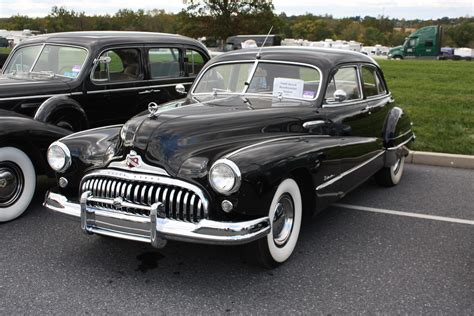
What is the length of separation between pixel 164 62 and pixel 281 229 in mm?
4471

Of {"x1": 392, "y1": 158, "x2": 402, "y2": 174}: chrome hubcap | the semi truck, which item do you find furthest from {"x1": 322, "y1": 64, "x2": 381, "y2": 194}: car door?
the semi truck

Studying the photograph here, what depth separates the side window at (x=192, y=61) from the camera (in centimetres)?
794

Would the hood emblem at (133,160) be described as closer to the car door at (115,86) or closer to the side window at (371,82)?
the side window at (371,82)

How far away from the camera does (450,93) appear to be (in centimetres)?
1222

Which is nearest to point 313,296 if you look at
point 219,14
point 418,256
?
point 418,256

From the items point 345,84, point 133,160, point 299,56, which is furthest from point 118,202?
point 345,84

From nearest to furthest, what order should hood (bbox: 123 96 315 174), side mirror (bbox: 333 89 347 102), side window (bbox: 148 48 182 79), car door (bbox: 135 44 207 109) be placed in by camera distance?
hood (bbox: 123 96 315 174)
side mirror (bbox: 333 89 347 102)
car door (bbox: 135 44 207 109)
side window (bbox: 148 48 182 79)

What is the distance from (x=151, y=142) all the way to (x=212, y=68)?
1893mm

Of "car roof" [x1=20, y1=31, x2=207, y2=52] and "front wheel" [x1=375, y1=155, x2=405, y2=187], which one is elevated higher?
"car roof" [x1=20, y1=31, x2=207, y2=52]

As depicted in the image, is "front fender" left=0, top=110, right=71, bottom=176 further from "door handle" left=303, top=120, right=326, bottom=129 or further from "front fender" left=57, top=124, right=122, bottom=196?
"door handle" left=303, top=120, right=326, bottom=129

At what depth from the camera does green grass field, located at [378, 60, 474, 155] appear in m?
7.66

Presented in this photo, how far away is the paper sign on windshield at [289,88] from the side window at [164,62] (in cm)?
307

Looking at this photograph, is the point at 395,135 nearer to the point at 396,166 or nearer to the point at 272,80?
the point at 396,166

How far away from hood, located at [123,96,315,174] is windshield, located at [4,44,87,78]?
2.65 meters
